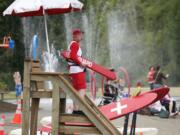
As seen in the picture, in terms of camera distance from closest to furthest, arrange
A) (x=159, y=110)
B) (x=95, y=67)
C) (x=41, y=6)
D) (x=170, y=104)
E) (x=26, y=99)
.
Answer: (x=26, y=99) → (x=95, y=67) → (x=41, y=6) → (x=159, y=110) → (x=170, y=104)

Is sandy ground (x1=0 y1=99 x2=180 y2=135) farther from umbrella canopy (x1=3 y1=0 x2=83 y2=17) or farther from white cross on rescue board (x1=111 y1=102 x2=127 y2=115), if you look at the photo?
white cross on rescue board (x1=111 y1=102 x2=127 y2=115)

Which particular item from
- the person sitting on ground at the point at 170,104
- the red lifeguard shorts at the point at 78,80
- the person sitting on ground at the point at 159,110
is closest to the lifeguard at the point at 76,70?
the red lifeguard shorts at the point at 78,80

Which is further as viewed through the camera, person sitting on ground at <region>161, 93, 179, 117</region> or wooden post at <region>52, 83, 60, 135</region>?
person sitting on ground at <region>161, 93, 179, 117</region>

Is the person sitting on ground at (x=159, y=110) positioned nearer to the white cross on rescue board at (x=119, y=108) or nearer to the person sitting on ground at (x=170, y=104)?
the person sitting on ground at (x=170, y=104)

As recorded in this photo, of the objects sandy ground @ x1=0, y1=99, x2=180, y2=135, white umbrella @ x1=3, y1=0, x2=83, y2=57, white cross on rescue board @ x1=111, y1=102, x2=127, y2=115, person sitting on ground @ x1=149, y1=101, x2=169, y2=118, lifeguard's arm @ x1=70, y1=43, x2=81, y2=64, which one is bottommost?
sandy ground @ x1=0, y1=99, x2=180, y2=135

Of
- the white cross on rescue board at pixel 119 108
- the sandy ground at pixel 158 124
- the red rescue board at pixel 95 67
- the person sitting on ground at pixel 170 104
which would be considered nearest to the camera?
the red rescue board at pixel 95 67

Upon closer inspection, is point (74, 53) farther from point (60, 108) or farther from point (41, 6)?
point (41, 6)

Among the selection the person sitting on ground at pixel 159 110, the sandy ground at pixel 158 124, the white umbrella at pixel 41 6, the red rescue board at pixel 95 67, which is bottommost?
the sandy ground at pixel 158 124

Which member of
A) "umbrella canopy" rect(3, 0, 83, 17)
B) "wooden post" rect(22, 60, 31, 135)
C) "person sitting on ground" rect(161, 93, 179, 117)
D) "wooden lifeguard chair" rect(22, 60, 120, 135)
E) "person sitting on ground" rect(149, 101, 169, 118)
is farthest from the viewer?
"person sitting on ground" rect(161, 93, 179, 117)

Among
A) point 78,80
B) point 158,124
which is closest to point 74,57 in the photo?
point 78,80

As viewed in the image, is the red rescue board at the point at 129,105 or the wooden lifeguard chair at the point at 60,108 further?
the red rescue board at the point at 129,105

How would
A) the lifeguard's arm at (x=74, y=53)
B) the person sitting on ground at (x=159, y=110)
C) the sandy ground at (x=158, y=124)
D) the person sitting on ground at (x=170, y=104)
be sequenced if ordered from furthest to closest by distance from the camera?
1. the person sitting on ground at (x=170, y=104)
2. the person sitting on ground at (x=159, y=110)
3. the sandy ground at (x=158, y=124)
4. the lifeguard's arm at (x=74, y=53)

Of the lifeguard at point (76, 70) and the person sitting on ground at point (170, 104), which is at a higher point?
the lifeguard at point (76, 70)

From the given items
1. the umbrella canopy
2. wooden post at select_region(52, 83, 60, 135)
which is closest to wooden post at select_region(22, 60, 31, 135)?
wooden post at select_region(52, 83, 60, 135)
